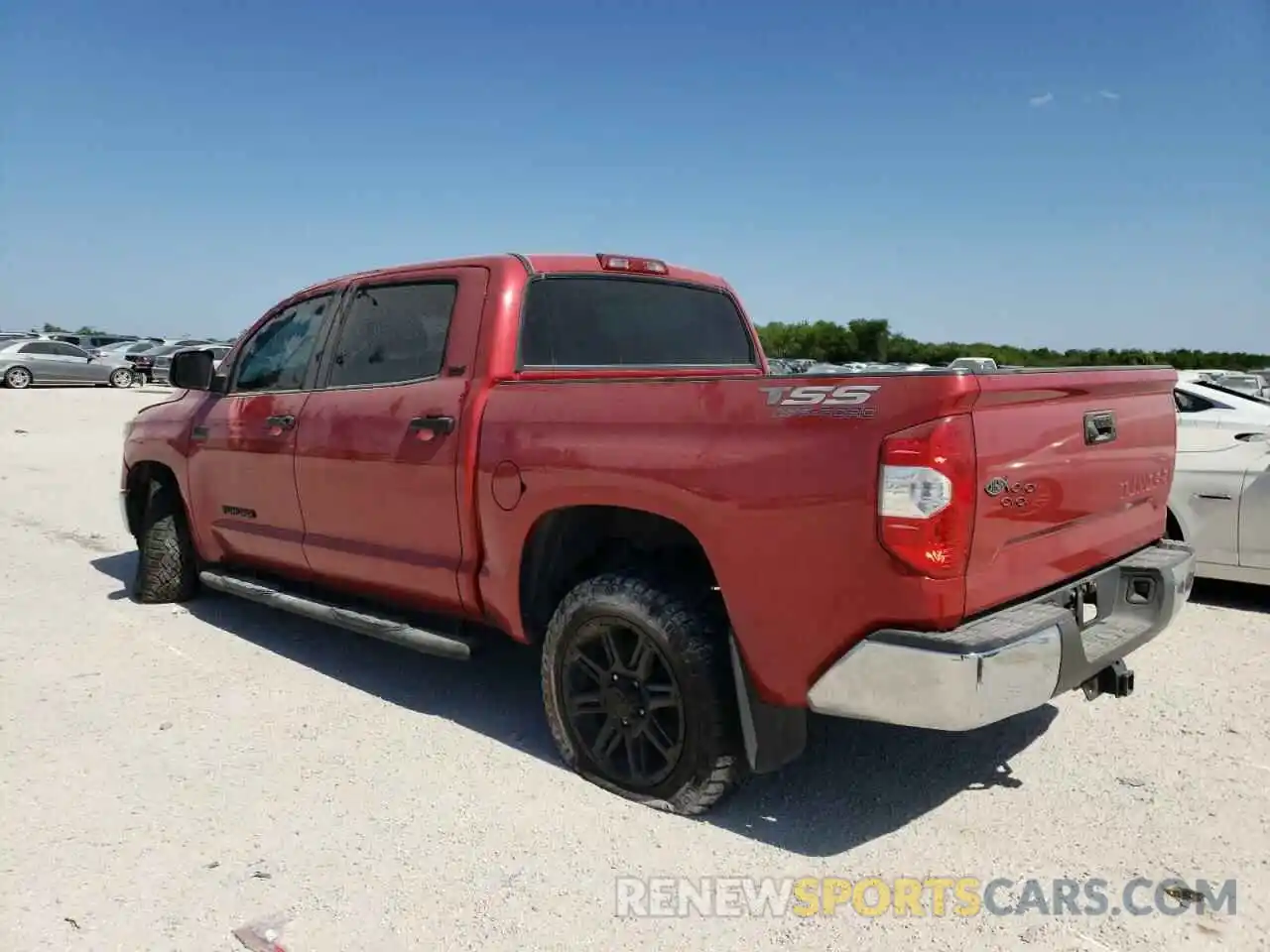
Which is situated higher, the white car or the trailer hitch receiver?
the white car

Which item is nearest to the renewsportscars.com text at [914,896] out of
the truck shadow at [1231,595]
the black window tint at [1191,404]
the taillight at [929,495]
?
the taillight at [929,495]

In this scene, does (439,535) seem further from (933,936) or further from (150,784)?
(933,936)

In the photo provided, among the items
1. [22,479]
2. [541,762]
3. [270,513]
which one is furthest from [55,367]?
[541,762]

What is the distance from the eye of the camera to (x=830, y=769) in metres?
3.73

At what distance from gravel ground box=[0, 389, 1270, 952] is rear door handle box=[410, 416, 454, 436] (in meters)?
1.28

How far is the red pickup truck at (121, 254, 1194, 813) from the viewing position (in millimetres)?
2676

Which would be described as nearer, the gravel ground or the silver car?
the gravel ground

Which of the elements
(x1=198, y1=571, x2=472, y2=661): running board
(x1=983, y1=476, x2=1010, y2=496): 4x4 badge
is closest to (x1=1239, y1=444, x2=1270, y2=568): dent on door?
(x1=983, y1=476, x2=1010, y2=496): 4x4 badge

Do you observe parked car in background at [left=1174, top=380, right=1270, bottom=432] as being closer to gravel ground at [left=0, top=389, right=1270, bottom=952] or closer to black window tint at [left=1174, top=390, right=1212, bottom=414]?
black window tint at [left=1174, top=390, right=1212, bottom=414]

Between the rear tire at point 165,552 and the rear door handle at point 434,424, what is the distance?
2799 millimetres

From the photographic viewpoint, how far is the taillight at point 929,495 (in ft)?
8.51

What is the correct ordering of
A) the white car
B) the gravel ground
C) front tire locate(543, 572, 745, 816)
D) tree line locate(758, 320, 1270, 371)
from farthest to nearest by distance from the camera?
tree line locate(758, 320, 1270, 371) < the white car < front tire locate(543, 572, 745, 816) < the gravel ground

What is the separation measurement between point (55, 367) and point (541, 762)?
33.0 meters

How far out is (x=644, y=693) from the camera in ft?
10.9
